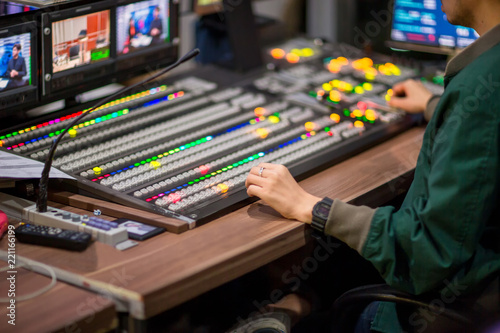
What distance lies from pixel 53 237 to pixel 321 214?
0.55 meters

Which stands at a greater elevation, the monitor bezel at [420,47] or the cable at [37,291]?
the monitor bezel at [420,47]

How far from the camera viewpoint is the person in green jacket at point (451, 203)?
3.88 ft

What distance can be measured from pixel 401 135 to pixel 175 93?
28.1 inches

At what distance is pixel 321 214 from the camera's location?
135cm

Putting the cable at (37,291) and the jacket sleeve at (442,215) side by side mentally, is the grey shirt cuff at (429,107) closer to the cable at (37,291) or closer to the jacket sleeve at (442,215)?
the jacket sleeve at (442,215)

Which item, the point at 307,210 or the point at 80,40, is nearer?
the point at 307,210

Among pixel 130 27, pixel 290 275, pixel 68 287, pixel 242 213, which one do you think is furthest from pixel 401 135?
pixel 68 287

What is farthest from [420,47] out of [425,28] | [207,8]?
[207,8]

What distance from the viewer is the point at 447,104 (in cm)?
126

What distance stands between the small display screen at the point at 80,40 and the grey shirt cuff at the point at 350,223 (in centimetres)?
87

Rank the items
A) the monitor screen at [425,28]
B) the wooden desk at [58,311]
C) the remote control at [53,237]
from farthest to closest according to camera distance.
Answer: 1. the monitor screen at [425,28]
2. the remote control at [53,237]
3. the wooden desk at [58,311]

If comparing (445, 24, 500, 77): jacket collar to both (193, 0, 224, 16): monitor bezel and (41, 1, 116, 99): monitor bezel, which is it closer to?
(41, 1, 116, 99): monitor bezel

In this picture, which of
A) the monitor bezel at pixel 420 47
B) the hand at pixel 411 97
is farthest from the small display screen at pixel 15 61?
the monitor bezel at pixel 420 47

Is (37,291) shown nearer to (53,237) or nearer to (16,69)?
(53,237)
